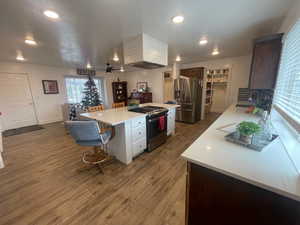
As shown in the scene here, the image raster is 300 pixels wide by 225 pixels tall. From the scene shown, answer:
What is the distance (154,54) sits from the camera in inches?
111

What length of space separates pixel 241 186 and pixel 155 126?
204 centimetres

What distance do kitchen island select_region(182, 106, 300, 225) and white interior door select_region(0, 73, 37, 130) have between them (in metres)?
6.41

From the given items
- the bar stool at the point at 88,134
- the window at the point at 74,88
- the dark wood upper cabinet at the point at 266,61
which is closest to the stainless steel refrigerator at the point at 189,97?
the dark wood upper cabinet at the point at 266,61

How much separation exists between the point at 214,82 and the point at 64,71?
725 cm

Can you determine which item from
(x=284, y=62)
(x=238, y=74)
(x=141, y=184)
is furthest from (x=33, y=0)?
(x=238, y=74)

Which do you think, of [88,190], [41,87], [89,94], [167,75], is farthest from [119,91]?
[88,190]

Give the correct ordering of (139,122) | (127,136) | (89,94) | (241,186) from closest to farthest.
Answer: (241,186), (127,136), (139,122), (89,94)

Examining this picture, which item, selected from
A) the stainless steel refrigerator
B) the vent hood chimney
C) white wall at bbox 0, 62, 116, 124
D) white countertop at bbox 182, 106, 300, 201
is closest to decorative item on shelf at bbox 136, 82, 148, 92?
the stainless steel refrigerator

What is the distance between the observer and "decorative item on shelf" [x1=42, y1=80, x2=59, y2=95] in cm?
520

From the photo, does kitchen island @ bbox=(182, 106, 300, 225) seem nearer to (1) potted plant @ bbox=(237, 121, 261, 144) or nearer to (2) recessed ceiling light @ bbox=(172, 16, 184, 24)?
(1) potted plant @ bbox=(237, 121, 261, 144)

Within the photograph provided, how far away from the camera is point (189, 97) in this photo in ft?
15.0

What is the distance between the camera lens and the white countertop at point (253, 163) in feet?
2.28

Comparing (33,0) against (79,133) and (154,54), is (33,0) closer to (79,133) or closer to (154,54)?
(79,133)

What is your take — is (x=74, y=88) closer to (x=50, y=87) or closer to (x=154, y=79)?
(x=50, y=87)
